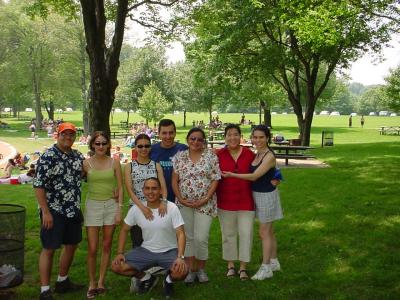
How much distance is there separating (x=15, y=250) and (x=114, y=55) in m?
4.80

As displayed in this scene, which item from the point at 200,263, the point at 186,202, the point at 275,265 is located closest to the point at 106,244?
the point at 186,202

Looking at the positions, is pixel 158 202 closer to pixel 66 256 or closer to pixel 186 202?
pixel 186 202

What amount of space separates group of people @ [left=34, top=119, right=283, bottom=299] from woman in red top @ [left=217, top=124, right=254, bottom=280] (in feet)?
0.04

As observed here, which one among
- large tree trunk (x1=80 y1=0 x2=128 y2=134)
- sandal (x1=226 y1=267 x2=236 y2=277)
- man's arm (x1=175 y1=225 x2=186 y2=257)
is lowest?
sandal (x1=226 y1=267 x2=236 y2=277)

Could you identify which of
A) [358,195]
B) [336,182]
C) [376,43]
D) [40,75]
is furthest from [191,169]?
[40,75]

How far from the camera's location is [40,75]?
45.8 meters

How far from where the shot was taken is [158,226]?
16.3ft

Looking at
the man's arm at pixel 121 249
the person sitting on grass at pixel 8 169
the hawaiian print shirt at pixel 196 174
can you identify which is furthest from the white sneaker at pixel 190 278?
the person sitting on grass at pixel 8 169

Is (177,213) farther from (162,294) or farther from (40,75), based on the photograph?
(40,75)

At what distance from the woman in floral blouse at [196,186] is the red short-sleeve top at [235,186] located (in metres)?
0.16

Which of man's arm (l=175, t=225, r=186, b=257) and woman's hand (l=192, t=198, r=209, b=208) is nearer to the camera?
man's arm (l=175, t=225, r=186, b=257)

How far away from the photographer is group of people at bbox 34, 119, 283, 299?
16.1ft

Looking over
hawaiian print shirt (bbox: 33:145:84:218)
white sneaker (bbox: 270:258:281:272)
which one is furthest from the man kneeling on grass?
white sneaker (bbox: 270:258:281:272)

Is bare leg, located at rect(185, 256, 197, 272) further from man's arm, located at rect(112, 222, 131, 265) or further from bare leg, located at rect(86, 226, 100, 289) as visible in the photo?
bare leg, located at rect(86, 226, 100, 289)
